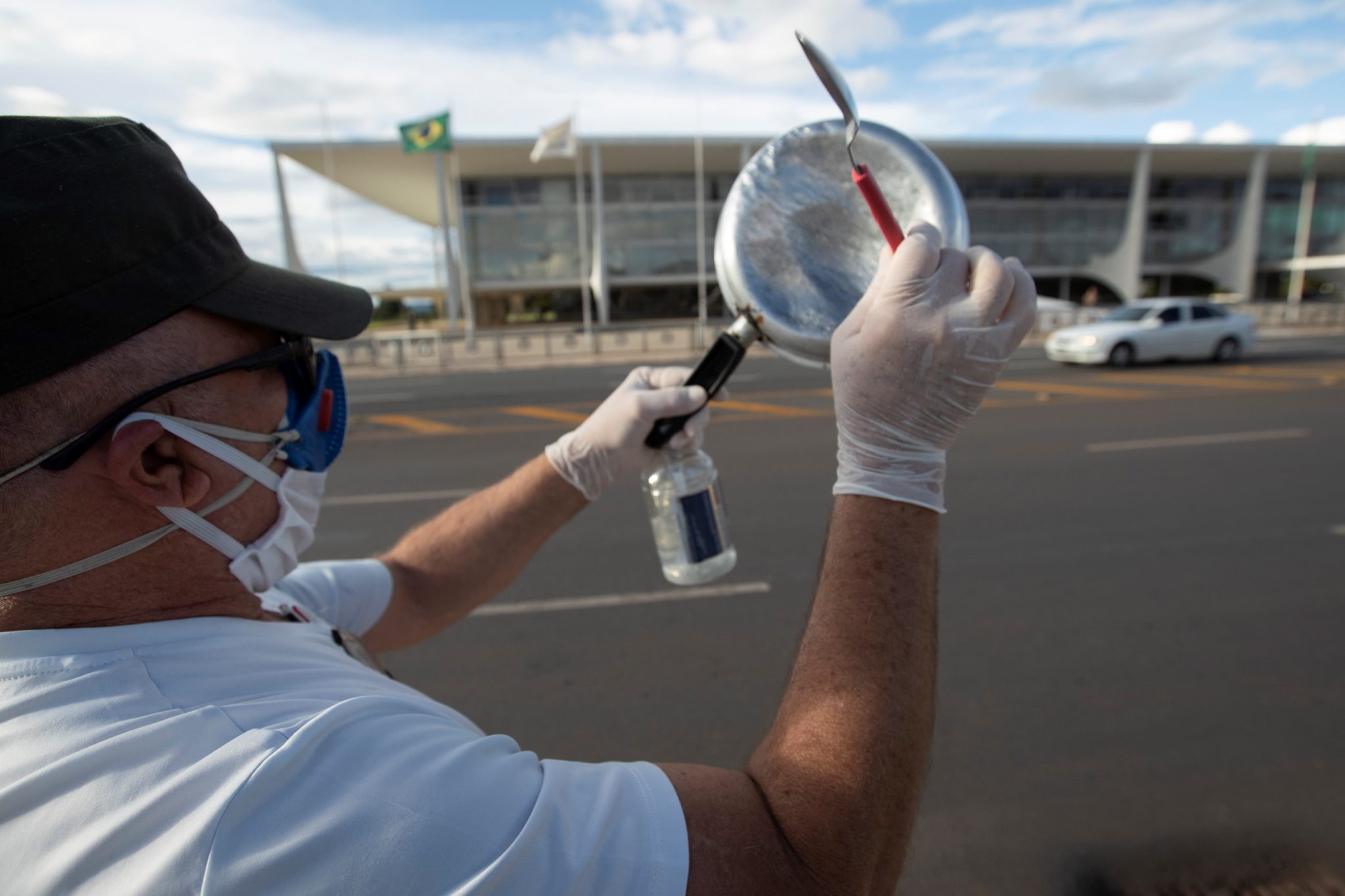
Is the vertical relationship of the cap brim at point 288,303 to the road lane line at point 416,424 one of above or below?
above

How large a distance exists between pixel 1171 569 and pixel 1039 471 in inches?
101

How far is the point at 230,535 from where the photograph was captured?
1229mm

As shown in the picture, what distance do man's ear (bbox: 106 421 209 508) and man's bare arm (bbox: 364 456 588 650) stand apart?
77cm

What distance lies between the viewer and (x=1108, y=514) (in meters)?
5.82

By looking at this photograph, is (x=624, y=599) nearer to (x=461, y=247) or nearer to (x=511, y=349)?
(x=511, y=349)

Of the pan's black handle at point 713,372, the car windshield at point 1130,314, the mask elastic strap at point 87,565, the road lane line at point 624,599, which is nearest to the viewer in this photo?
the mask elastic strap at point 87,565

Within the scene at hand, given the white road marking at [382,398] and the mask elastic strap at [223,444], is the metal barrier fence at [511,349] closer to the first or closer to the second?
the white road marking at [382,398]

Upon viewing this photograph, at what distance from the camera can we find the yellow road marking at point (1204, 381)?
12.1 metres

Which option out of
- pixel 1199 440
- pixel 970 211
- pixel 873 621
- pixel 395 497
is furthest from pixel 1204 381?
pixel 970 211

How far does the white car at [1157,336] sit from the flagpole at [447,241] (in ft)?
75.6

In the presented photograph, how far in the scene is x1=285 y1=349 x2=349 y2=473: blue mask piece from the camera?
1.34m

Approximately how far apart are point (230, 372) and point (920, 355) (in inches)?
42.2

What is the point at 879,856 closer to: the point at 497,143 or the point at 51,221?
the point at 51,221

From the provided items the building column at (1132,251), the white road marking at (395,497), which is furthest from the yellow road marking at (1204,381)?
the building column at (1132,251)
